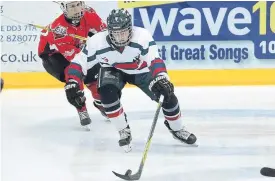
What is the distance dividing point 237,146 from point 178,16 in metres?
2.43

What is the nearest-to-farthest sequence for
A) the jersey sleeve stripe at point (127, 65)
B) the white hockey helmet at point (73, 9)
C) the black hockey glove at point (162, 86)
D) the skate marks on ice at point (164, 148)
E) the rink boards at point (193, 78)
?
the skate marks on ice at point (164, 148) < the black hockey glove at point (162, 86) < the jersey sleeve stripe at point (127, 65) < the white hockey helmet at point (73, 9) < the rink boards at point (193, 78)

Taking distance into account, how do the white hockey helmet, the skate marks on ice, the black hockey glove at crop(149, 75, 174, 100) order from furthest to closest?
the white hockey helmet → the black hockey glove at crop(149, 75, 174, 100) → the skate marks on ice

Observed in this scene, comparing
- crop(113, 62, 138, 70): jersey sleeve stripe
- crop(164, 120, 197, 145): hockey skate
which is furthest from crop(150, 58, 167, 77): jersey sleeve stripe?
crop(164, 120, 197, 145): hockey skate

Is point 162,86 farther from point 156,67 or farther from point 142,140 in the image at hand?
point 142,140

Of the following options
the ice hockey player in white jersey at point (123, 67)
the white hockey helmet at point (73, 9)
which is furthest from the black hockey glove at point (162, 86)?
the white hockey helmet at point (73, 9)

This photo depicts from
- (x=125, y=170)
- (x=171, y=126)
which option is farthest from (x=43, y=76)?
(x=125, y=170)

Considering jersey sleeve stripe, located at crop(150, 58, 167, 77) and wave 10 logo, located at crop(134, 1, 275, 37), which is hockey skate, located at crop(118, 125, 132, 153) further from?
wave 10 logo, located at crop(134, 1, 275, 37)

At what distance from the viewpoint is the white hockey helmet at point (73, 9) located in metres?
4.05

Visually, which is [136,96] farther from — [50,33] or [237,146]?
[237,146]

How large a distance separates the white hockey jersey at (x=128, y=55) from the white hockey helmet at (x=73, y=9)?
68 centimetres

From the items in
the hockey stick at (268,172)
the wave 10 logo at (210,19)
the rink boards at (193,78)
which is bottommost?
the rink boards at (193,78)

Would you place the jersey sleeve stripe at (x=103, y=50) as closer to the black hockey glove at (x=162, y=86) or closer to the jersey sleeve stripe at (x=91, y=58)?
the jersey sleeve stripe at (x=91, y=58)

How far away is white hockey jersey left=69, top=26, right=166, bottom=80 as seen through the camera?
10.9 ft

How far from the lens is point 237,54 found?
227 inches
